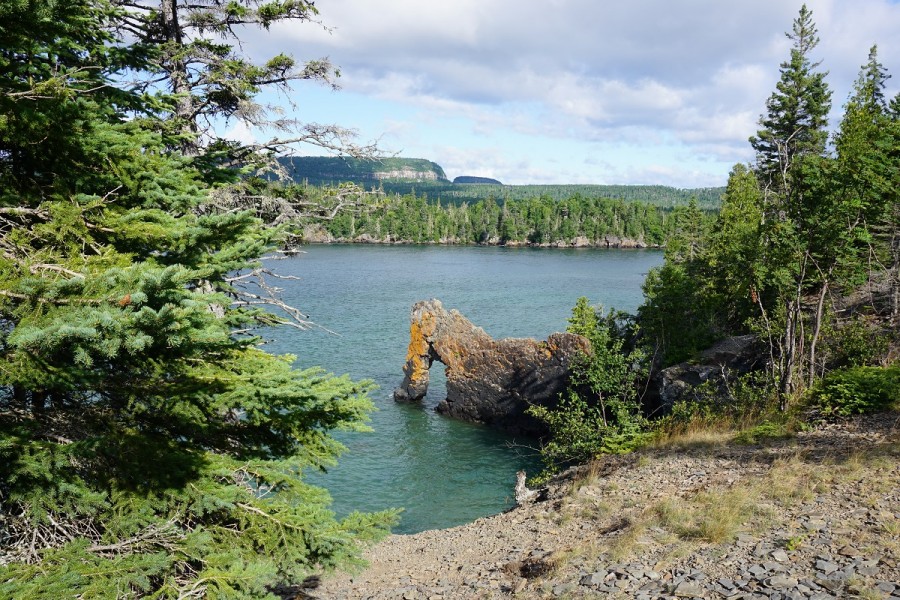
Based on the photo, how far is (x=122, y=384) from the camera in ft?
16.0

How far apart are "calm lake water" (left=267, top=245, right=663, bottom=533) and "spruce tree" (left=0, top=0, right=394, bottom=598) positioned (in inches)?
106

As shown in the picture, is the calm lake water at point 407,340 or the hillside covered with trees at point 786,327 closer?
the hillside covered with trees at point 786,327

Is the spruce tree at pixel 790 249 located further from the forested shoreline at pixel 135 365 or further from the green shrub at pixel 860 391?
the forested shoreline at pixel 135 365

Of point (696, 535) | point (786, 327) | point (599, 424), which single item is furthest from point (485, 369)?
point (696, 535)

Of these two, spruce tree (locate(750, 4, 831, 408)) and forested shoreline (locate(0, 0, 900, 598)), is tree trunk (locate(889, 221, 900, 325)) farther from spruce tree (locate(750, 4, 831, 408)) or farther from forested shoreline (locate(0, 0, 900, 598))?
Result: forested shoreline (locate(0, 0, 900, 598))

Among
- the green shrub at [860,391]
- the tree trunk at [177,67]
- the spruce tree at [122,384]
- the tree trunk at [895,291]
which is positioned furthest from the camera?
the tree trunk at [895,291]

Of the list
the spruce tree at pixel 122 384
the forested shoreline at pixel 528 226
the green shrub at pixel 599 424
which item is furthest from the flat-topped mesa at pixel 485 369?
the forested shoreline at pixel 528 226

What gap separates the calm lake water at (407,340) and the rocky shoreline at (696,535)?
16.4 feet

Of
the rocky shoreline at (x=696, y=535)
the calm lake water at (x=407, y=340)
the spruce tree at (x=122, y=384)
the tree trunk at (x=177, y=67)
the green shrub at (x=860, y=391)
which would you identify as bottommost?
→ the calm lake water at (x=407, y=340)

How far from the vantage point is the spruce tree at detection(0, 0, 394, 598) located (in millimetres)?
3922

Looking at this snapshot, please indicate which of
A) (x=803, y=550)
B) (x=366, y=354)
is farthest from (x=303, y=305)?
(x=803, y=550)

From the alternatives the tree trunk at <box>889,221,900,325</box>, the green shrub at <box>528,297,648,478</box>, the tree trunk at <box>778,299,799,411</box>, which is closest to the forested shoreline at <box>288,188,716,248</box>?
the tree trunk at <box>889,221,900,325</box>

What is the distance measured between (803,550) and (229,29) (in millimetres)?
11014

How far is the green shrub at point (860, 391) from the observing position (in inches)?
525
